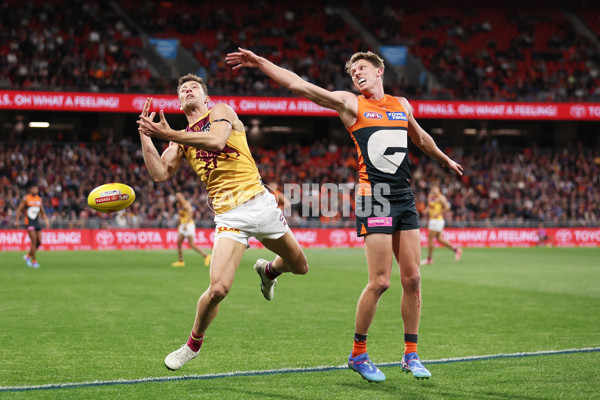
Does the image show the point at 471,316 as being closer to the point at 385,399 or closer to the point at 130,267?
the point at 385,399

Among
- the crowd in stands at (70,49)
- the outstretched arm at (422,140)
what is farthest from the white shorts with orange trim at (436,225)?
the crowd in stands at (70,49)

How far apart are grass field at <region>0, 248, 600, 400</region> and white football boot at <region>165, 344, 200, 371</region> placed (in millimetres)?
158

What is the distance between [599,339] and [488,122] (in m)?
34.7

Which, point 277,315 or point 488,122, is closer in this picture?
point 277,315

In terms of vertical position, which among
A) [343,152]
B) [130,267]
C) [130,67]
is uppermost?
[130,67]

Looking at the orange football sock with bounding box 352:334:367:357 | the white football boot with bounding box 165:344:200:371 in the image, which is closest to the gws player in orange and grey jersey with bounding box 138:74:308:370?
the white football boot with bounding box 165:344:200:371

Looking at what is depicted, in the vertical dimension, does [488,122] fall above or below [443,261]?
above

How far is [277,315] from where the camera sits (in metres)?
10.6

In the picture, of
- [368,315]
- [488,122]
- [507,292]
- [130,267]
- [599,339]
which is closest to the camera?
[368,315]

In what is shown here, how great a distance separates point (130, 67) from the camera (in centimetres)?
3516

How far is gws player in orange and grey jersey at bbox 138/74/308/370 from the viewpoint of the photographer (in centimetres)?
618

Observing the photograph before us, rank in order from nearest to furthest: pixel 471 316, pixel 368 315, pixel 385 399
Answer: pixel 385 399, pixel 368 315, pixel 471 316

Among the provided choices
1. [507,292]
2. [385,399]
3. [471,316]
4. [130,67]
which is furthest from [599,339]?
[130,67]

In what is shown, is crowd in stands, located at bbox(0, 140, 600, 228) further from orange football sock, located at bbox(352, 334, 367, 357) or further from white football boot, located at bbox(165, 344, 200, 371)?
orange football sock, located at bbox(352, 334, 367, 357)
